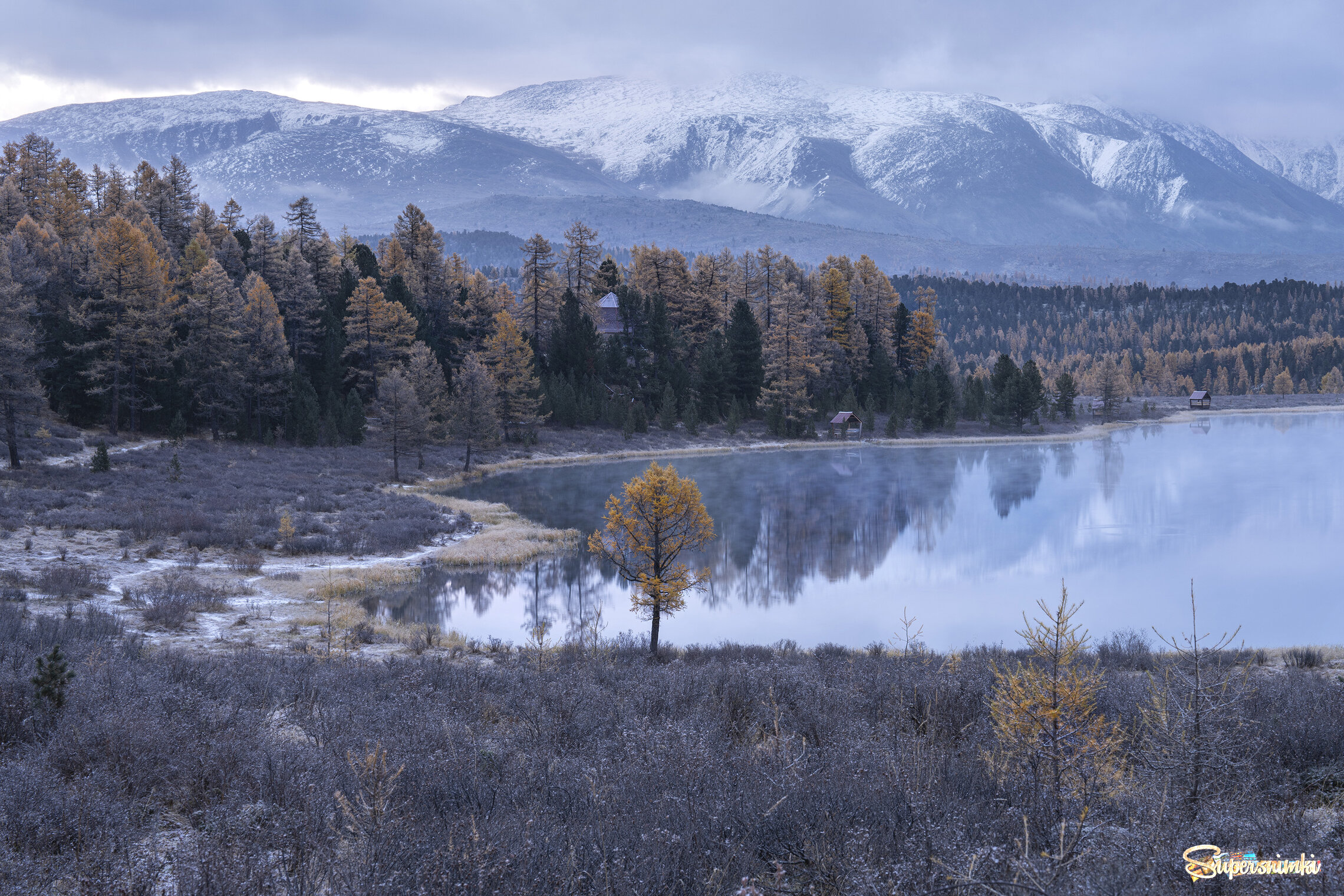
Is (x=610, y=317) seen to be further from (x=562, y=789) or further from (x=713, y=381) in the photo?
(x=562, y=789)

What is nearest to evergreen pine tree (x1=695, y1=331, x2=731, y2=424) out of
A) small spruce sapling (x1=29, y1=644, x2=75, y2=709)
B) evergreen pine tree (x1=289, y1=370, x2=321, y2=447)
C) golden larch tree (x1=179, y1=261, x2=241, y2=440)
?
evergreen pine tree (x1=289, y1=370, x2=321, y2=447)

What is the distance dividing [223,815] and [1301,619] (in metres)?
24.8

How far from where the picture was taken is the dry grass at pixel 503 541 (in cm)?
2883

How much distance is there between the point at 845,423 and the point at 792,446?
648 cm

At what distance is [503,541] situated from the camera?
102 feet

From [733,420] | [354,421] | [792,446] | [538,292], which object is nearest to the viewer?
[354,421]

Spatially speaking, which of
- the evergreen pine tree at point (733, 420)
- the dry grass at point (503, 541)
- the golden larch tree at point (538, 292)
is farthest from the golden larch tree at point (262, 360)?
the evergreen pine tree at point (733, 420)

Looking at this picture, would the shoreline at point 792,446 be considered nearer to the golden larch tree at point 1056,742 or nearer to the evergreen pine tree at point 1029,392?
the evergreen pine tree at point 1029,392

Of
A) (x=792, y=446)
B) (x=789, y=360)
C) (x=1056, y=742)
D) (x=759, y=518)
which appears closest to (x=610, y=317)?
(x=789, y=360)

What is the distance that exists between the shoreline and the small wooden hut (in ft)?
4.07

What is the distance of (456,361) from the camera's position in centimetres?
6700

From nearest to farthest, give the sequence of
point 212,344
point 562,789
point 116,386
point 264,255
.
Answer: point 562,789, point 116,386, point 212,344, point 264,255

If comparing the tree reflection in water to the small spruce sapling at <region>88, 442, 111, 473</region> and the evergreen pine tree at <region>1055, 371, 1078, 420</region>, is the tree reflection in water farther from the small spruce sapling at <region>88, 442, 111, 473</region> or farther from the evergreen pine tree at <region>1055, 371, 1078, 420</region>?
the evergreen pine tree at <region>1055, 371, 1078, 420</region>

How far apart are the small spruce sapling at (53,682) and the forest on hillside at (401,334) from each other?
31849mm
